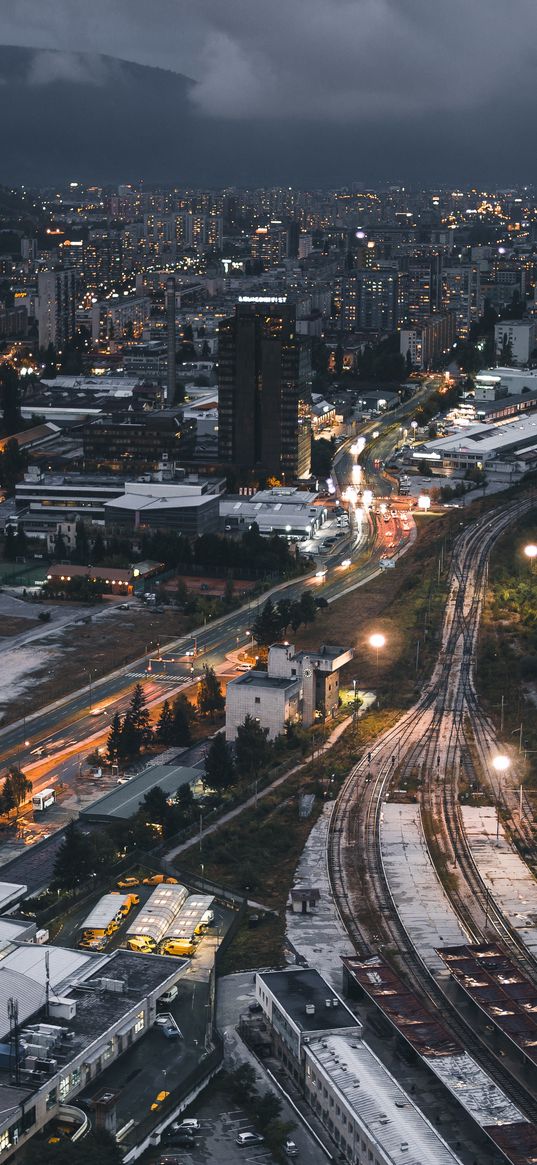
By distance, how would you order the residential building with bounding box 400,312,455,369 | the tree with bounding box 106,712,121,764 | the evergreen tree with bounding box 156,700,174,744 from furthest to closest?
1. the residential building with bounding box 400,312,455,369
2. the evergreen tree with bounding box 156,700,174,744
3. the tree with bounding box 106,712,121,764

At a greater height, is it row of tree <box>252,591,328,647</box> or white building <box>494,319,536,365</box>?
white building <box>494,319,536,365</box>

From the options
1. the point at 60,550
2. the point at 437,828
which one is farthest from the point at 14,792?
the point at 60,550

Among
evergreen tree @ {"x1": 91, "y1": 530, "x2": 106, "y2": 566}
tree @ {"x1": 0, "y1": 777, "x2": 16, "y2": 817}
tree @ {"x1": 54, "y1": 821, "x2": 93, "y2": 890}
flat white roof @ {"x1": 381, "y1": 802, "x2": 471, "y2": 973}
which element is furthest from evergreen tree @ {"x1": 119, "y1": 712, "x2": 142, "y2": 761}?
evergreen tree @ {"x1": 91, "y1": 530, "x2": 106, "y2": 566}

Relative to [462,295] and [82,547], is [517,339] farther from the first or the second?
[82,547]

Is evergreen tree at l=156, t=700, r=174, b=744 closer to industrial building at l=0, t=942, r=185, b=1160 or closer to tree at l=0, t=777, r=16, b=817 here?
tree at l=0, t=777, r=16, b=817

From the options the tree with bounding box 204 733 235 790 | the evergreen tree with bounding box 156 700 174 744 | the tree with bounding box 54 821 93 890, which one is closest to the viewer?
the tree with bounding box 54 821 93 890
